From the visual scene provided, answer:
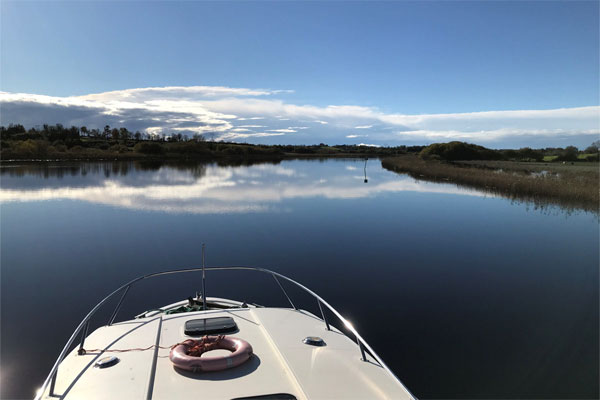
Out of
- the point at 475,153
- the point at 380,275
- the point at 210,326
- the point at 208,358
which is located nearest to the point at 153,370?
the point at 208,358

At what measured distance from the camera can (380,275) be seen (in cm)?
1076

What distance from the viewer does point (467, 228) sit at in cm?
1731

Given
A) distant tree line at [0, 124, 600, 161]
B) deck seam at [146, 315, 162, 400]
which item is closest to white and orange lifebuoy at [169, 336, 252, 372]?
deck seam at [146, 315, 162, 400]

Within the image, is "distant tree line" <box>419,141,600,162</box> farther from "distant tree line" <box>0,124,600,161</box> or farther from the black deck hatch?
the black deck hatch

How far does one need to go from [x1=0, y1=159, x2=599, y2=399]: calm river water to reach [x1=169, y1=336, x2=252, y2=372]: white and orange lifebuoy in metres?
3.24

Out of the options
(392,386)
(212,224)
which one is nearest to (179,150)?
(212,224)

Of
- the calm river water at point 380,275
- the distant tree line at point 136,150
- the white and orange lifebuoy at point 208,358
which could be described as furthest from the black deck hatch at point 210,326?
the distant tree line at point 136,150

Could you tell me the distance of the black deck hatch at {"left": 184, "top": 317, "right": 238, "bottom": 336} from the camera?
177 inches

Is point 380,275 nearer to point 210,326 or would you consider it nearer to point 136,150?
point 210,326

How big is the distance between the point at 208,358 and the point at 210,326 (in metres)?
1.00

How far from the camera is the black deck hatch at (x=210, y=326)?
4492mm

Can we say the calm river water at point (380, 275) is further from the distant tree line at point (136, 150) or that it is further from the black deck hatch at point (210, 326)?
the distant tree line at point (136, 150)

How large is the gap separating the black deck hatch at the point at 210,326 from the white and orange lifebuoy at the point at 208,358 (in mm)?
244

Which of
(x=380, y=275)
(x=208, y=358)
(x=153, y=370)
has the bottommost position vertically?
(x=380, y=275)
